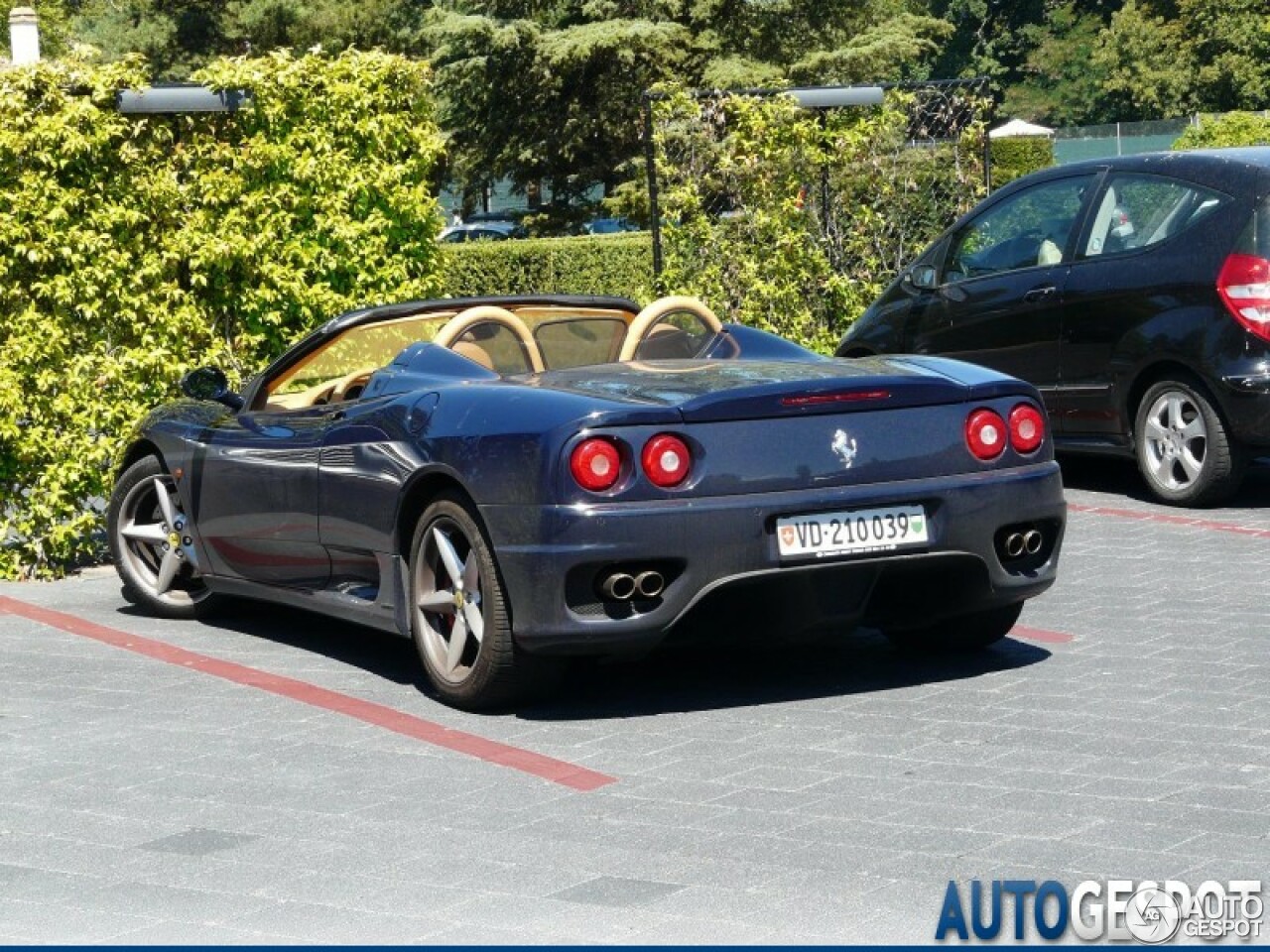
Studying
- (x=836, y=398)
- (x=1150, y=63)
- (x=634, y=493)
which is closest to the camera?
(x=634, y=493)

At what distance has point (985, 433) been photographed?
6945 millimetres

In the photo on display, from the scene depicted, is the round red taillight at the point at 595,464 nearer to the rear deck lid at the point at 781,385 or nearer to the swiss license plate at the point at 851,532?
the rear deck lid at the point at 781,385

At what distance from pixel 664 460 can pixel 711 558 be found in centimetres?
33

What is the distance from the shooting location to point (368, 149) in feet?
37.8

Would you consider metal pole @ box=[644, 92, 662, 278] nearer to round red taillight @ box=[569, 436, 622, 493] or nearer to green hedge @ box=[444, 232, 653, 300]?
round red taillight @ box=[569, 436, 622, 493]

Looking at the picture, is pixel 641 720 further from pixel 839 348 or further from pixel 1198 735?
pixel 839 348

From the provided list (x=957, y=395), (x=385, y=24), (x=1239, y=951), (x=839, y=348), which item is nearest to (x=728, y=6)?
(x=385, y=24)

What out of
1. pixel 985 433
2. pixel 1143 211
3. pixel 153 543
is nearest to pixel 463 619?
pixel 985 433

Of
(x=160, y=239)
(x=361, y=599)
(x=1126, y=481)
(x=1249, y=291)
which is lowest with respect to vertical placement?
(x=1126, y=481)

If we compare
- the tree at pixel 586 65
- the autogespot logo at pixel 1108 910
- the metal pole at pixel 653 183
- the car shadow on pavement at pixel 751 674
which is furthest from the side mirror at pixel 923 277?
Result: the tree at pixel 586 65

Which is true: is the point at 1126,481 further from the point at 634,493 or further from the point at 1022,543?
the point at 634,493

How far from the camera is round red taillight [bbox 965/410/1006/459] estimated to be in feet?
22.7

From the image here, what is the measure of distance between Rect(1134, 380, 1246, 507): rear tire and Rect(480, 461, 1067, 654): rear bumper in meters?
4.04

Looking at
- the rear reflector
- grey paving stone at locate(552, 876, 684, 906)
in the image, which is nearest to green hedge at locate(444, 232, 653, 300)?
the rear reflector
